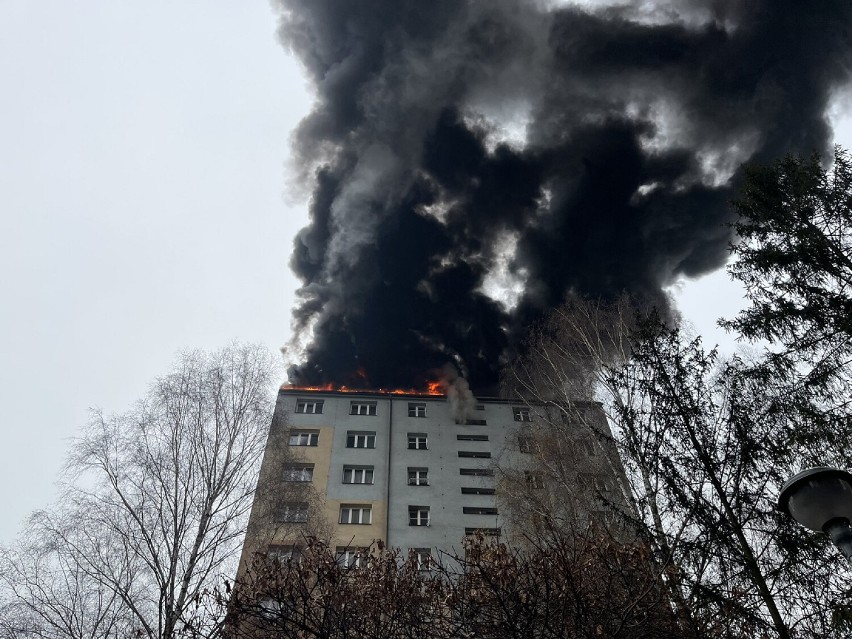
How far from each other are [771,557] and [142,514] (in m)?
12.1

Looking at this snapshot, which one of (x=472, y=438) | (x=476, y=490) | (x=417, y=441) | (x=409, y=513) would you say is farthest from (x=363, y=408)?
(x=476, y=490)

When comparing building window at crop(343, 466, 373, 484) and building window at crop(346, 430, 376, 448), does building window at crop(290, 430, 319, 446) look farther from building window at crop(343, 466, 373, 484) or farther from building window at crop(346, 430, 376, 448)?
building window at crop(343, 466, 373, 484)

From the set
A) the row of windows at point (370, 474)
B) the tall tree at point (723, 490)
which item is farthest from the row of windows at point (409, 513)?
the tall tree at point (723, 490)

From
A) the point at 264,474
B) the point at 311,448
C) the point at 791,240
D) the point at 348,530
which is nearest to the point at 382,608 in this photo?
the point at 264,474

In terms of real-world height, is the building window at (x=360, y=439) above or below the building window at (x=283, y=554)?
above

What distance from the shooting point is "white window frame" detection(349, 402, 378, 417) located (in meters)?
32.8

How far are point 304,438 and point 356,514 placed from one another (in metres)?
5.66

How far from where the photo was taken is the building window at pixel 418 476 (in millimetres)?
28719

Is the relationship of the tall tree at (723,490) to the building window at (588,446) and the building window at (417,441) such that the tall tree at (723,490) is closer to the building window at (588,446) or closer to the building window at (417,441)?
the building window at (588,446)

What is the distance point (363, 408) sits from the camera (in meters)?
33.2

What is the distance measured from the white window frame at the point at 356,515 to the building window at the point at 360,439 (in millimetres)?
3904

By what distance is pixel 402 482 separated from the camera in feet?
93.8

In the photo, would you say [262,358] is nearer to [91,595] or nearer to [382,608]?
[91,595]

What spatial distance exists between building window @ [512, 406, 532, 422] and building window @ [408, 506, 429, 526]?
27.9 feet
